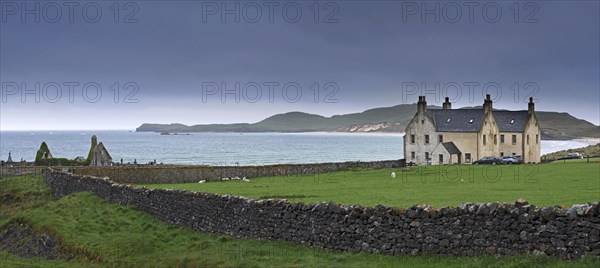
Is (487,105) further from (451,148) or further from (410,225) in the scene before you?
(410,225)

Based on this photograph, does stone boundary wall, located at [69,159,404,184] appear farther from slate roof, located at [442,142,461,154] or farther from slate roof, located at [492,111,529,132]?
slate roof, located at [492,111,529,132]

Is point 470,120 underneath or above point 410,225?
above

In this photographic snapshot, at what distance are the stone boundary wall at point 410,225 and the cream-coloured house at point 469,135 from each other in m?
59.3

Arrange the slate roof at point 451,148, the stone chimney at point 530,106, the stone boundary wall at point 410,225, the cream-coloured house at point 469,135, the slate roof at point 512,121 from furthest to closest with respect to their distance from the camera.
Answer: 1. the slate roof at point 512,121
2. the stone chimney at point 530,106
3. the cream-coloured house at point 469,135
4. the slate roof at point 451,148
5. the stone boundary wall at point 410,225

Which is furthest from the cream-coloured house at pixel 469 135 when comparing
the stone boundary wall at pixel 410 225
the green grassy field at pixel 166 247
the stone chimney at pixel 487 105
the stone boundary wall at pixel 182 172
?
the stone boundary wall at pixel 410 225

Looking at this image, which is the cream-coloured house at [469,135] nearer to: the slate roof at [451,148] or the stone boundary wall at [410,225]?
the slate roof at [451,148]

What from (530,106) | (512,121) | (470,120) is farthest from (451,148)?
(530,106)

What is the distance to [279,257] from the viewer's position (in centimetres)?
1889

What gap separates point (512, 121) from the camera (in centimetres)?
8556

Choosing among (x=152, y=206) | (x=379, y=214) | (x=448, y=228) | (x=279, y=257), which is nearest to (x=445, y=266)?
(x=448, y=228)

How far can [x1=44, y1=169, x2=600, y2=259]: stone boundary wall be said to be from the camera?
559 inches

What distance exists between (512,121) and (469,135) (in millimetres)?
9298

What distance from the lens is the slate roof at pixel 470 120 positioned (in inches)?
3204

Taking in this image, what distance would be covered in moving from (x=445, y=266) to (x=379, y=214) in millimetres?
2939
